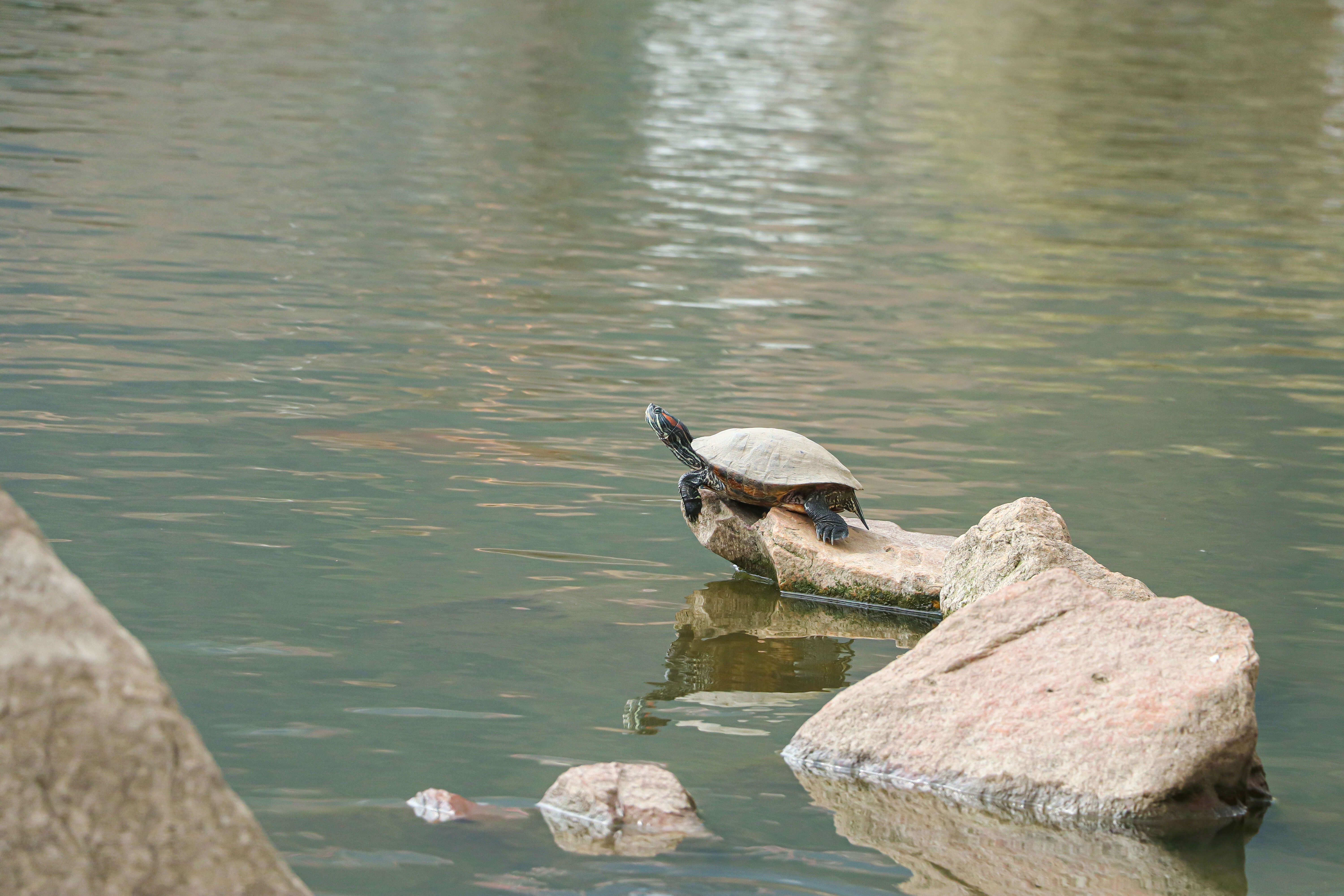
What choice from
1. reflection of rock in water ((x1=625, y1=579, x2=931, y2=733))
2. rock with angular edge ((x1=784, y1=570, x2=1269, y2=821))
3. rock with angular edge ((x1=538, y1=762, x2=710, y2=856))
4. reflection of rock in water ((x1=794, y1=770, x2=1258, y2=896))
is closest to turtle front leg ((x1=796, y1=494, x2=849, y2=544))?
reflection of rock in water ((x1=625, y1=579, x2=931, y2=733))

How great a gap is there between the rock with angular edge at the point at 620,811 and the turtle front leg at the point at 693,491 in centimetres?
308

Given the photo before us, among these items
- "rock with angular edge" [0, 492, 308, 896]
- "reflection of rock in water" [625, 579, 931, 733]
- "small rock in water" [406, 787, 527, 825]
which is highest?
"rock with angular edge" [0, 492, 308, 896]

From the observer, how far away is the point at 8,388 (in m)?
10.6

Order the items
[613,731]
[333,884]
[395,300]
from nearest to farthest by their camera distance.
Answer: [333,884]
[613,731]
[395,300]

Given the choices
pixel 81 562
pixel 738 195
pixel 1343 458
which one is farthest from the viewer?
pixel 738 195

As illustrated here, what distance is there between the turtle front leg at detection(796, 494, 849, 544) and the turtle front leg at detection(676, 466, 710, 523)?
58 centimetres

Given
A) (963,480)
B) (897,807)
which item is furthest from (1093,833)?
(963,480)

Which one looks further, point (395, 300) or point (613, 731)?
point (395, 300)

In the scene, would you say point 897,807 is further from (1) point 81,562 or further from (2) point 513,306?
(2) point 513,306

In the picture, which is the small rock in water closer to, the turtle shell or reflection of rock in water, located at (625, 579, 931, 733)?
reflection of rock in water, located at (625, 579, 931, 733)

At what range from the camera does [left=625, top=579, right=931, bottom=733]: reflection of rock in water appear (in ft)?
22.0

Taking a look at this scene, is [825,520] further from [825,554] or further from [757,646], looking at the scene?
[757,646]

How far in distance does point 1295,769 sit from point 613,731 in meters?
2.77

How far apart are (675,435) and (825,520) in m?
0.97
